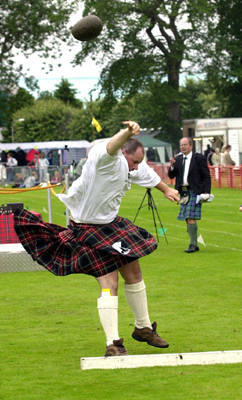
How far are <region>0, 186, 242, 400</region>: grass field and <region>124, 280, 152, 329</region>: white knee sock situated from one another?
0.73ft

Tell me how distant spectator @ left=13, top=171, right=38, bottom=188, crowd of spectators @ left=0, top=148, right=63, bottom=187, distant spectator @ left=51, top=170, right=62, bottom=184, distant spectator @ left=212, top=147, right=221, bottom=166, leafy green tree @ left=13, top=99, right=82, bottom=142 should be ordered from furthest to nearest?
leafy green tree @ left=13, top=99, right=82, bottom=142 < distant spectator @ left=51, top=170, right=62, bottom=184 < crowd of spectators @ left=0, top=148, right=63, bottom=187 < distant spectator @ left=13, top=171, right=38, bottom=188 < distant spectator @ left=212, top=147, right=221, bottom=166

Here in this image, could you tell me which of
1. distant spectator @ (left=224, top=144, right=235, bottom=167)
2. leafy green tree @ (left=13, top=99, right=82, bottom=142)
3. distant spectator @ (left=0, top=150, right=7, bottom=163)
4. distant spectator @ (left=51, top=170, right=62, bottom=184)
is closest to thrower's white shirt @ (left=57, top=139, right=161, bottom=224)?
distant spectator @ (left=224, top=144, right=235, bottom=167)

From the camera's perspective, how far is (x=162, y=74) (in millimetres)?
50094

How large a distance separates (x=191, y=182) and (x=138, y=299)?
6.61 metres

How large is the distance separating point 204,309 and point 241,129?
98.0ft

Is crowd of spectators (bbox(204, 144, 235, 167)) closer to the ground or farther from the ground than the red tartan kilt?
closer to the ground

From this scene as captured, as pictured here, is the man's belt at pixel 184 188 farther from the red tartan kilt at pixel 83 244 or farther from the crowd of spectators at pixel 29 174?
the crowd of spectators at pixel 29 174

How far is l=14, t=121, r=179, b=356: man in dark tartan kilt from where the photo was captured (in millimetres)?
5711

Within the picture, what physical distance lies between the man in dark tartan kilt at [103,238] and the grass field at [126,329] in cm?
35

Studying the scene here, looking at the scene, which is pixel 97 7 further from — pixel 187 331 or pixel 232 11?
pixel 187 331

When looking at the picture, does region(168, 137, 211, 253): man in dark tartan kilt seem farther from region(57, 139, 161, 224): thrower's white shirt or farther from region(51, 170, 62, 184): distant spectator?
region(51, 170, 62, 184): distant spectator

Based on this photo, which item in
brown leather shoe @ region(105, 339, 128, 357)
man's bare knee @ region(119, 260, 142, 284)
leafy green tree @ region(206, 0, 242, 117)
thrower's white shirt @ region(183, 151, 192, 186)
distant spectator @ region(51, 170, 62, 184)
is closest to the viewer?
brown leather shoe @ region(105, 339, 128, 357)

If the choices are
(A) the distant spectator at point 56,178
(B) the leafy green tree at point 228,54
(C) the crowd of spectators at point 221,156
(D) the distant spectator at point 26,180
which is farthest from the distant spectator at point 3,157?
(B) the leafy green tree at point 228,54

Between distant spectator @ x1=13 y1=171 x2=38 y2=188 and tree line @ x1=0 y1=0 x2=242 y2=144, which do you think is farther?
tree line @ x1=0 y1=0 x2=242 y2=144
